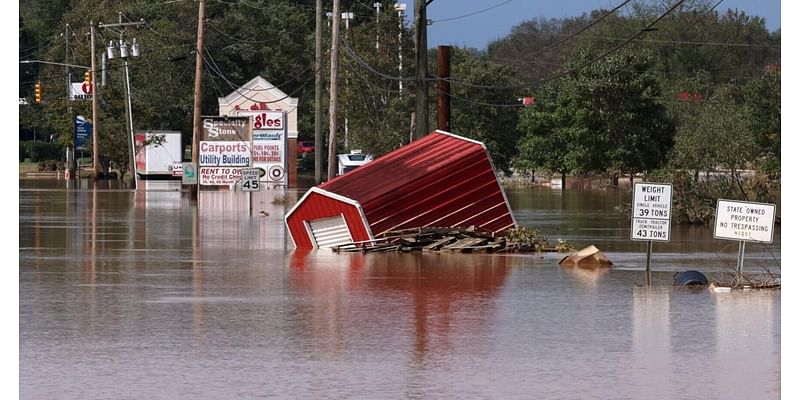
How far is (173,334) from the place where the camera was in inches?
571

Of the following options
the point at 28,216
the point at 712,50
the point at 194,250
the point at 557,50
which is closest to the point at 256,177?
the point at 28,216

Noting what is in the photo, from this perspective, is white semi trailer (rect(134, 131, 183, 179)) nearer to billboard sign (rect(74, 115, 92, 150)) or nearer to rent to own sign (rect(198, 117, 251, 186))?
billboard sign (rect(74, 115, 92, 150))

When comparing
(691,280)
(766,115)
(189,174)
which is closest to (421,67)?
(691,280)

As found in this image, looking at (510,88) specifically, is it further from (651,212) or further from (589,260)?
(651,212)

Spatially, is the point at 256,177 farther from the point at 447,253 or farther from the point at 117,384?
the point at 117,384

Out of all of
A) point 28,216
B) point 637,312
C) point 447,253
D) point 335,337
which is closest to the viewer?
point 335,337

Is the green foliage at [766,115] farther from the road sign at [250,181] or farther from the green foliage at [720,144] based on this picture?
the road sign at [250,181]

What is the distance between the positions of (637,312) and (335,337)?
4216 millimetres

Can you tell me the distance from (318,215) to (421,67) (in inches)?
324

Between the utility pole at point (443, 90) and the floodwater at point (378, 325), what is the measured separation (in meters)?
6.90

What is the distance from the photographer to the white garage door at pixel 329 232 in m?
26.2

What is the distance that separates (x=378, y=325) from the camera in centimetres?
1527

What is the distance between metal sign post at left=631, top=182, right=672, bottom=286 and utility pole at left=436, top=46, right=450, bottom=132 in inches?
518

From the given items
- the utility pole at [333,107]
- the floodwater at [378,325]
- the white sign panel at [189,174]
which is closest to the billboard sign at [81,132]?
the white sign panel at [189,174]
